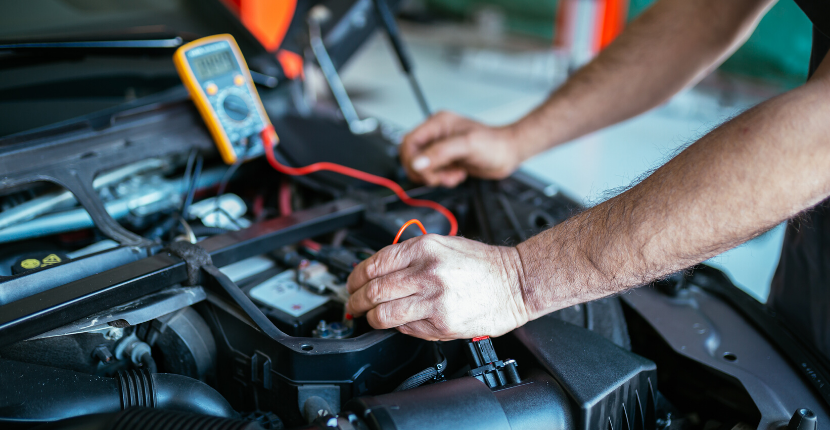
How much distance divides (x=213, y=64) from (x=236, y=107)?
0.10 m

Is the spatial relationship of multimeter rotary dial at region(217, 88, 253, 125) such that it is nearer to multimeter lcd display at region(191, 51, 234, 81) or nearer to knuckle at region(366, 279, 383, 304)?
multimeter lcd display at region(191, 51, 234, 81)

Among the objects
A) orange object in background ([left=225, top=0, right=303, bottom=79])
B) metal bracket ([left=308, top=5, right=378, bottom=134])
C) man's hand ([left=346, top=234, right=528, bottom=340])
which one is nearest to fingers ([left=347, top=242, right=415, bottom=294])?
man's hand ([left=346, top=234, right=528, bottom=340])

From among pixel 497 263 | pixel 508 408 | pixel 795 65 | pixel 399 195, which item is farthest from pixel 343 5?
pixel 795 65

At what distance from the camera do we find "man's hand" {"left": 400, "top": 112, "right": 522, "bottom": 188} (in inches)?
47.7

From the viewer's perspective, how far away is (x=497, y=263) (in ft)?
2.57

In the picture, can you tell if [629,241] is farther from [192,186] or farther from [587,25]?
[587,25]

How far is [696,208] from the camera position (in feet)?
2.30

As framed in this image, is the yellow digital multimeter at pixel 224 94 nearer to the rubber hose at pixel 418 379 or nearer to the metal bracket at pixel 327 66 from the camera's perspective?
the metal bracket at pixel 327 66

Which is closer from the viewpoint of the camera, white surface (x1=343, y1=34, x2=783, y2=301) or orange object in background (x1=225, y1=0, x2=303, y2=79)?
white surface (x1=343, y1=34, x2=783, y2=301)

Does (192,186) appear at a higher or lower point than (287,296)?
higher

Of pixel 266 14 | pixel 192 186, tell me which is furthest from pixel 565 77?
pixel 192 186

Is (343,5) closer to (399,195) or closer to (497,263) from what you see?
(399,195)

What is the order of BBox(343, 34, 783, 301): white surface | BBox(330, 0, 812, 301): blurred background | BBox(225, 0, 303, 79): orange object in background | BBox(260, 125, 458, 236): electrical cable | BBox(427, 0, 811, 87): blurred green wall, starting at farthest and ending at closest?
BBox(225, 0, 303, 79): orange object in background, BBox(427, 0, 811, 87): blurred green wall, BBox(330, 0, 812, 301): blurred background, BBox(343, 34, 783, 301): white surface, BBox(260, 125, 458, 236): electrical cable

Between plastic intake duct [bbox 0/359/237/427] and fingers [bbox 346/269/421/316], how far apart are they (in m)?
0.22
